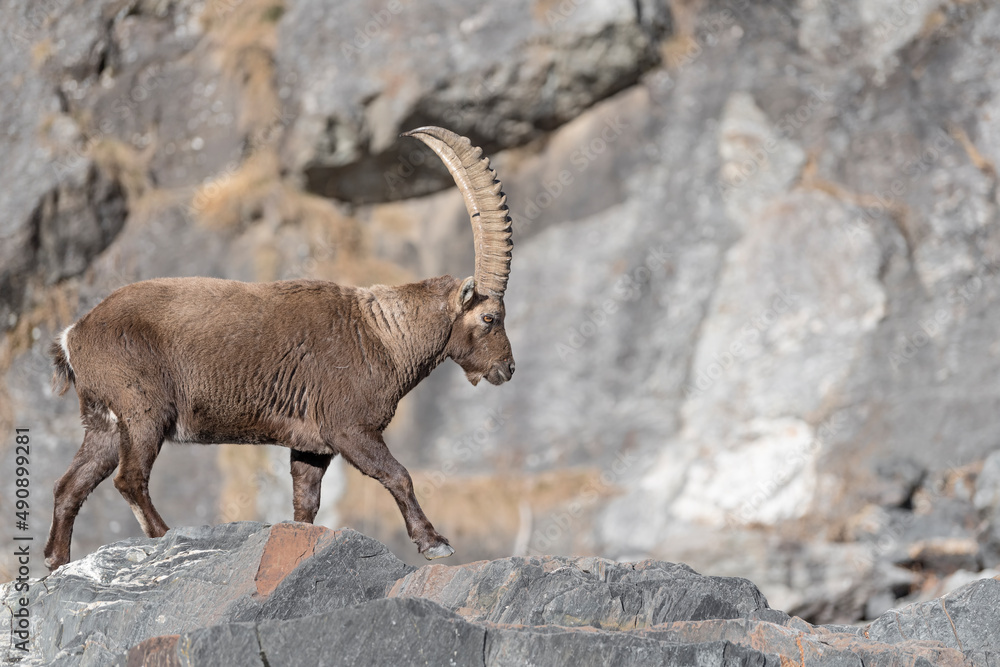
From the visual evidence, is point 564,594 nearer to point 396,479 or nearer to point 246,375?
point 396,479

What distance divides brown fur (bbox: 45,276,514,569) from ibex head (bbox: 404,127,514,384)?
0.08 metres

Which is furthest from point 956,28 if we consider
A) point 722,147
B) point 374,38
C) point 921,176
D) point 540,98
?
point 374,38

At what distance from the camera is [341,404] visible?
334 inches

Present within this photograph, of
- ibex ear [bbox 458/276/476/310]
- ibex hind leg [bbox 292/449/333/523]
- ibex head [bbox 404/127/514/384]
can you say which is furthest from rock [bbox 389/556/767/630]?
ibex ear [bbox 458/276/476/310]

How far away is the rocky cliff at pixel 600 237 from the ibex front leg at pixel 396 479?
9.67 metres

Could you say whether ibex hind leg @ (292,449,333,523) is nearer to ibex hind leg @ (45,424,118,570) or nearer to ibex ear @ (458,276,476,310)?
ibex hind leg @ (45,424,118,570)

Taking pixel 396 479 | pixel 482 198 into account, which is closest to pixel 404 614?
pixel 396 479

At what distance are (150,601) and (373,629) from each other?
68.0 inches

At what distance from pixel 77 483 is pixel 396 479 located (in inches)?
91.4

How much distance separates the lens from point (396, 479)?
27.1ft

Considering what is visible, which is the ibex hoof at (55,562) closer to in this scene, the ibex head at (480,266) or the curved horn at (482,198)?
the ibex head at (480,266)

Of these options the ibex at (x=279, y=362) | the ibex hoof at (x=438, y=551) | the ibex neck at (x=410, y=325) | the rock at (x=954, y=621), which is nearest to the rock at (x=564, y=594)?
the ibex hoof at (x=438, y=551)

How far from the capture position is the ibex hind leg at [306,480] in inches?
355

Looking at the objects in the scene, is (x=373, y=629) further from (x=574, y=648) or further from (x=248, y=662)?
(x=574, y=648)
